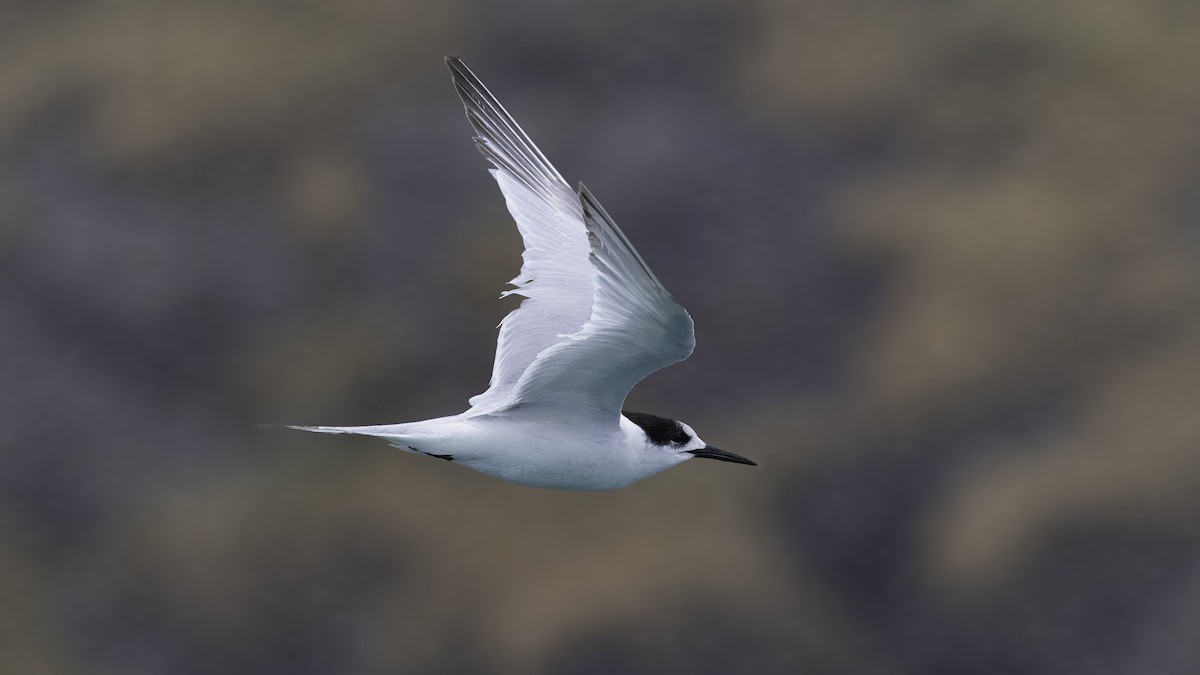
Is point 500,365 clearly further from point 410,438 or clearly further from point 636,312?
point 636,312

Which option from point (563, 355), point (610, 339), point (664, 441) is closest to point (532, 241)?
point (664, 441)

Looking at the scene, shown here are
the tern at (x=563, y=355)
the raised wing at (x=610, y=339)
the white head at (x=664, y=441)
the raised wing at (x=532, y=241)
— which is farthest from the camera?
the raised wing at (x=532, y=241)

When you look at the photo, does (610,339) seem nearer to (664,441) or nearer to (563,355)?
(563,355)

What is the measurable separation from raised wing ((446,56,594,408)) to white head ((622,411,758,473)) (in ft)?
1.66

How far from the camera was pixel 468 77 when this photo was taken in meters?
6.70

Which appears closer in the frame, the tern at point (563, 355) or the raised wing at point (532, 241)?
the tern at point (563, 355)

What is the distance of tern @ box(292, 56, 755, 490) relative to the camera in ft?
16.9

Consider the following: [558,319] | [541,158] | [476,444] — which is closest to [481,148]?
[541,158]

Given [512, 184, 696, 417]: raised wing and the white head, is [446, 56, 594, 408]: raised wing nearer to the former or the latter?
the white head

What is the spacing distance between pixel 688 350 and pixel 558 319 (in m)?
1.31

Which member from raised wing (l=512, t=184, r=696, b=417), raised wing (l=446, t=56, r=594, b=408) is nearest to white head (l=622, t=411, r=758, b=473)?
raised wing (l=512, t=184, r=696, b=417)

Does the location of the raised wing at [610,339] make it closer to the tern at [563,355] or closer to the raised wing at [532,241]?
the tern at [563,355]

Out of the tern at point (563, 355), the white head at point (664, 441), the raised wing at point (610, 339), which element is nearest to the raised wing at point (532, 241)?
the tern at point (563, 355)

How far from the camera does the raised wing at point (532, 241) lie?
6566 millimetres
